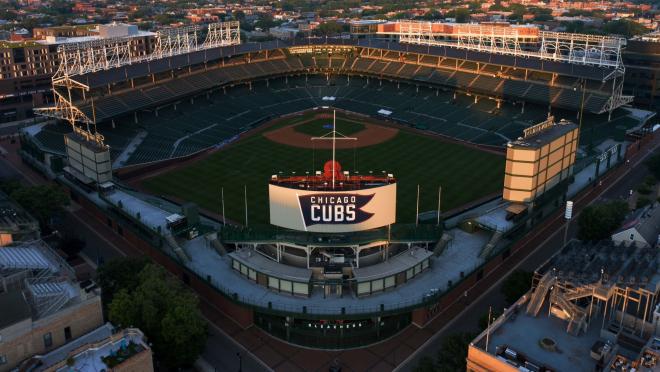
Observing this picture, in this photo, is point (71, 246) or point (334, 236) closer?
point (334, 236)

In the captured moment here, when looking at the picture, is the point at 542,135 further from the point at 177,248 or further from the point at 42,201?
the point at 42,201

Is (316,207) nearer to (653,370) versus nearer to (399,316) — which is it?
(399,316)

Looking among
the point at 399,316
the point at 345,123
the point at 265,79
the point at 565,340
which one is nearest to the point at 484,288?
the point at 399,316

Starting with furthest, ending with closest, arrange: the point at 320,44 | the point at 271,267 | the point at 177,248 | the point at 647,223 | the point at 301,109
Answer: the point at 320,44 → the point at 301,109 → the point at 177,248 → the point at 647,223 → the point at 271,267

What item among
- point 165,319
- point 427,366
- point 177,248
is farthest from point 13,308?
point 427,366

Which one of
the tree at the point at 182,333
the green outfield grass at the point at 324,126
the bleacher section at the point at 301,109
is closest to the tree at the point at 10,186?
the bleacher section at the point at 301,109

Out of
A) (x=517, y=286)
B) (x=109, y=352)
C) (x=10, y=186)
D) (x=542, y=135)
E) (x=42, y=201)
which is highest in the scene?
(x=542, y=135)
